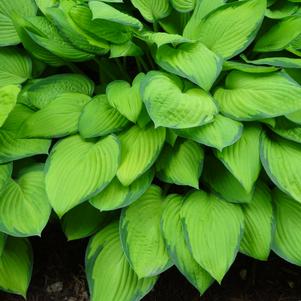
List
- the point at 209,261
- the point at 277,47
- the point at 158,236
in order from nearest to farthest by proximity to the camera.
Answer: the point at 209,261 < the point at 158,236 < the point at 277,47

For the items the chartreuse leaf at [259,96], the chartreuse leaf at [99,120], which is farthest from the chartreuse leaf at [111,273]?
the chartreuse leaf at [259,96]

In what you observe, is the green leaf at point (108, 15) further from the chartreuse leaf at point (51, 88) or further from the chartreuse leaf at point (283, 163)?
the chartreuse leaf at point (283, 163)

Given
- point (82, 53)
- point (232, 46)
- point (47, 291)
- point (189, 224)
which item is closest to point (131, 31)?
point (82, 53)

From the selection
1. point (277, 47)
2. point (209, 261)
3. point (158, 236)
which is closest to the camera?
point (209, 261)

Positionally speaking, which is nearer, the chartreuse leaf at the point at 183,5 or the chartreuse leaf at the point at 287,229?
the chartreuse leaf at the point at 287,229

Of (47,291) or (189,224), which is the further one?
(47,291)

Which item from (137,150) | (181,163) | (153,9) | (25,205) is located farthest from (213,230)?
(153,9)

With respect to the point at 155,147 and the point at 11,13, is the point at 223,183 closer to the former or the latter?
the point at 155,147

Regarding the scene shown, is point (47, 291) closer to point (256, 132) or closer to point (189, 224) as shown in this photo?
point (189, 224)
